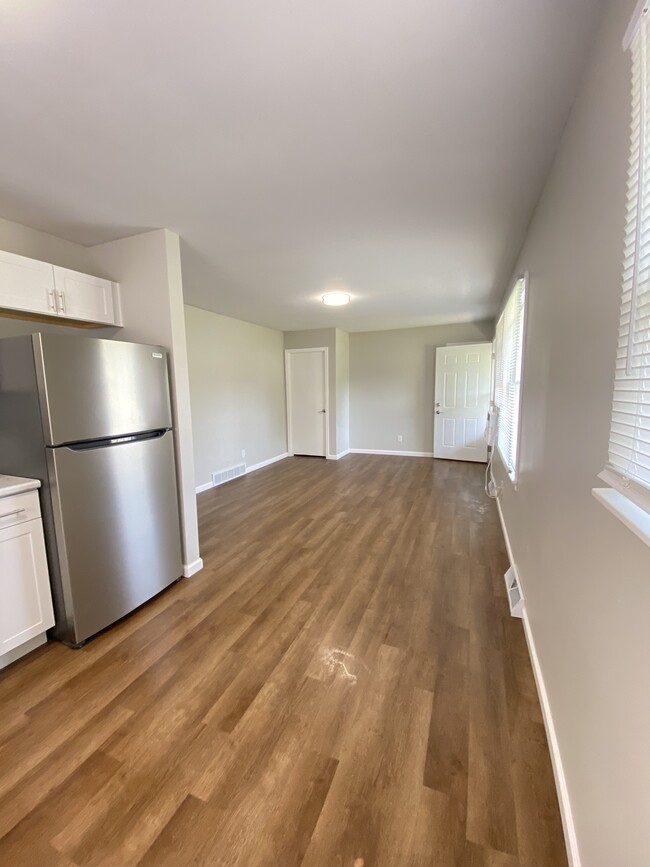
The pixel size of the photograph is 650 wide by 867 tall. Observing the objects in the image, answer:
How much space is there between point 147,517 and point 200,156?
1993 millimetres

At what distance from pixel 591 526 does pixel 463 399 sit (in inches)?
199

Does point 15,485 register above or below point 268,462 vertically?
above

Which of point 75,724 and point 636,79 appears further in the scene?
point 75,724

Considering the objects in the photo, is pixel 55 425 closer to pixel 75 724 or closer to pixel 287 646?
pixel 75 724

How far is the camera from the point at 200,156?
63.1 inches

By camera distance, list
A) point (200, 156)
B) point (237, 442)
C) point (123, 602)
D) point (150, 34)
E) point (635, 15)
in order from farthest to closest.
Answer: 1. point (237, 442)
2. point (123, 602)
3. point (200, 156)
4. point (150, 34)
5. point (635, 15)

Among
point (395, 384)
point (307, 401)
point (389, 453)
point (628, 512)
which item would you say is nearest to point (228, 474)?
point (307, 401)

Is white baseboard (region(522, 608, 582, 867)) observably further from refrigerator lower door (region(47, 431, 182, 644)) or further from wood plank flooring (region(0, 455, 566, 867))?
refrigerator lower door (region(47, 431, 182, 644))

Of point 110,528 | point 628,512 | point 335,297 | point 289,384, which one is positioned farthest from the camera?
point 289,384

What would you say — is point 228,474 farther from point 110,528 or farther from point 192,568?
point 110,528

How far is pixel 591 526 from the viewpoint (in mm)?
1045

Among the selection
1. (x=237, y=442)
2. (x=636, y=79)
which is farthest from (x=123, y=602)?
(x=237, y=442)

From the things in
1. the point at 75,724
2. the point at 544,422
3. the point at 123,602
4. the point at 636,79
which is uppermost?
the point at 636,79

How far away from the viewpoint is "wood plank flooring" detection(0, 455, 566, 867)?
1061 mm
